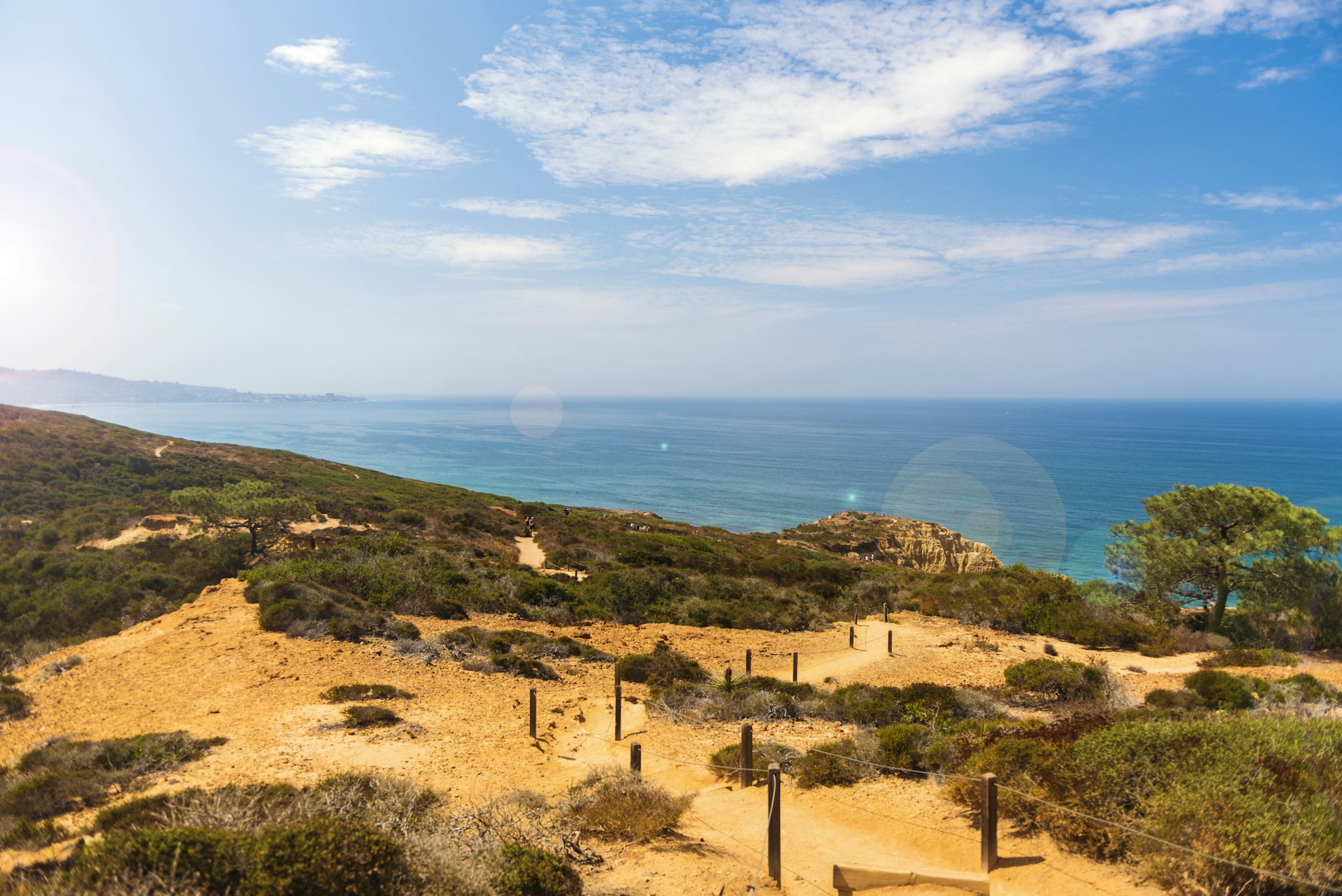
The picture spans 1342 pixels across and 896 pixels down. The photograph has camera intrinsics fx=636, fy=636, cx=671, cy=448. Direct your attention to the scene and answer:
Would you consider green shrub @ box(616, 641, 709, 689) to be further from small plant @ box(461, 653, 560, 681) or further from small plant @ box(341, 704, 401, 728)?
small plant @ box(341, 704, 401, 728)

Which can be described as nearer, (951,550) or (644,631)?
(644,631)

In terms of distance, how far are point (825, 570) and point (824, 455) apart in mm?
95253

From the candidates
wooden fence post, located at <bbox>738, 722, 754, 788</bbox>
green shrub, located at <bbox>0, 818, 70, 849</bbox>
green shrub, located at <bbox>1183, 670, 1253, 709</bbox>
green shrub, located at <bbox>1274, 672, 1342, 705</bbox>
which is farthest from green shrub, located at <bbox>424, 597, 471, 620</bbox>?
green shrub, located at <bbox>1274, 672, 1342, 705</bbox>

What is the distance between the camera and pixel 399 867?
473 cm

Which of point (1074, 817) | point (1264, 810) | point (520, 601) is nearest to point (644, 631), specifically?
point (520, 601)

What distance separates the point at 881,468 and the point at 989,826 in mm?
103881

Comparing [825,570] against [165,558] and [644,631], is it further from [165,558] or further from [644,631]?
[165,558]

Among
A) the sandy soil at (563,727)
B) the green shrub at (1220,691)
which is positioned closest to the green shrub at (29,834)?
the sandy soil at (563,727)

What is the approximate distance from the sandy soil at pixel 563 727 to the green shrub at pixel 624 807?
0.79ft

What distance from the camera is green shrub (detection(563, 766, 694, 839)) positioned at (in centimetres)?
752

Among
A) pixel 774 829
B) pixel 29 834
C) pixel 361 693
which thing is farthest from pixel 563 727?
pixel 29 834

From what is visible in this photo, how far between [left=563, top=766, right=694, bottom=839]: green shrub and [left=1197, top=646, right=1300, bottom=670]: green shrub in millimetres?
14916

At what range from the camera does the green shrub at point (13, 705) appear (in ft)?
36.3

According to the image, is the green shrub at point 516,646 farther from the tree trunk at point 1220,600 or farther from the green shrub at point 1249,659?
the tree trunk at point 1220,600
